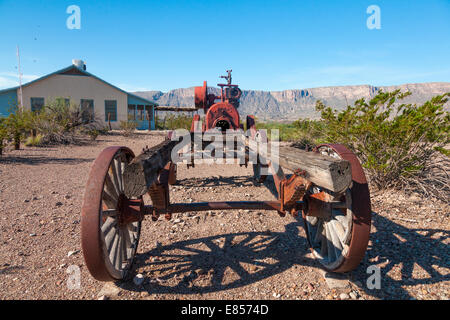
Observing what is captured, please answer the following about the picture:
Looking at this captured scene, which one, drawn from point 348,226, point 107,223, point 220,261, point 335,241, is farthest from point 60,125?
point 348,226

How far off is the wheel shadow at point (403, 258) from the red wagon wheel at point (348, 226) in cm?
34

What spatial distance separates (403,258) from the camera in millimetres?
2615

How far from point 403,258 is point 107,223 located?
9.67ft

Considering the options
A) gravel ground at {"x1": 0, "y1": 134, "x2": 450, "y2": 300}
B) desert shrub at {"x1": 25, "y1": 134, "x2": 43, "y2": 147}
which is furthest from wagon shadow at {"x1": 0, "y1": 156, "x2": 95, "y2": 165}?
gravel ground at {"x1": 0, "y1": 134, "x2": 450, "y2": 300}

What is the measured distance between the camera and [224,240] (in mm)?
3051

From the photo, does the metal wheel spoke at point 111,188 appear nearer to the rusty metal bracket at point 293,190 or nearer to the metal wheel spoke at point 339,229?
the rusty metal bracket at point 293,190

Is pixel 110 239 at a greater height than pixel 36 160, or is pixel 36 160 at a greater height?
pixel 36 160

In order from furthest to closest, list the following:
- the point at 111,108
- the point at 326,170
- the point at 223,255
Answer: the point at 111,108
the point at 223,255
the point at 326,170

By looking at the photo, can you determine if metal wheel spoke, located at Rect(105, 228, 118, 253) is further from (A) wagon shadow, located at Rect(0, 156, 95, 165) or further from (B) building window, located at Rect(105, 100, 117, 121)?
(B) building window, located at Rect(105, 100, 117, 121)

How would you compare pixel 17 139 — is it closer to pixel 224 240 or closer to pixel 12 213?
pixel 12 213

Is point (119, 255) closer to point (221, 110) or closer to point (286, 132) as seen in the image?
point (221, 110)

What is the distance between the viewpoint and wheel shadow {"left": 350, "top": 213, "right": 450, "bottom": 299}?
221 cm
